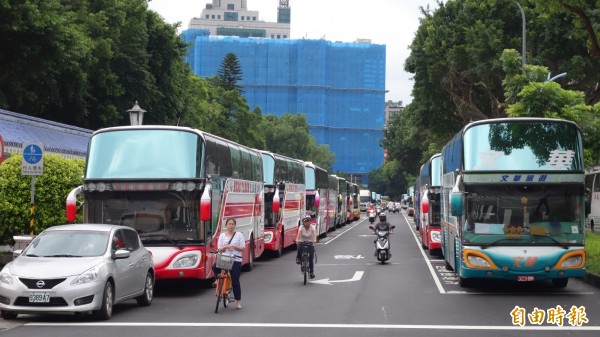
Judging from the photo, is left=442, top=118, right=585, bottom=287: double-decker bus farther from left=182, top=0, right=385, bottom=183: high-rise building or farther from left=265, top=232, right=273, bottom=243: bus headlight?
left=182, top=0, right=385, bottom=183: high-rise building

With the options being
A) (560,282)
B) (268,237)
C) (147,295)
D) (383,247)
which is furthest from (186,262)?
(268,237)

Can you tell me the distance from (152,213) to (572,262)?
8.54 m

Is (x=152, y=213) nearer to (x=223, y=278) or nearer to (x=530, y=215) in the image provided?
(x=223, y=278)

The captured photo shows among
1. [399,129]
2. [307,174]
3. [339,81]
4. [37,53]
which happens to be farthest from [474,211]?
[339,81]

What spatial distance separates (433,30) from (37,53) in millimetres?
20278

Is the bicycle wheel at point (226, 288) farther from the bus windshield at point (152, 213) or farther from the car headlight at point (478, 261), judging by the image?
the car headlight at point (478, 261)

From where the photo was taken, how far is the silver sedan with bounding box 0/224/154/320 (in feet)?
46.9

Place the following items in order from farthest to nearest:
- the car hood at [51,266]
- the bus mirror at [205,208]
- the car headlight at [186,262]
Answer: the car headlight at [186,262] → the bus mirror at [205,208] → the car hood at [51,266]

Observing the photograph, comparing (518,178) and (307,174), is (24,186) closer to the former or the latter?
(518,178)

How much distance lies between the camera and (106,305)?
1491 cm

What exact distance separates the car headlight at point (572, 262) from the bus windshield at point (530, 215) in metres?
0.32

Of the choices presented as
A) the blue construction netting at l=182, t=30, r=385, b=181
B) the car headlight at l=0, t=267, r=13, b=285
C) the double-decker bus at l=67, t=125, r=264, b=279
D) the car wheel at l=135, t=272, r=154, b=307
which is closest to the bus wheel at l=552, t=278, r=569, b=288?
the double-decker bus at l=67, t=125, r=264, b=279

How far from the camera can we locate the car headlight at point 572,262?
18719mm

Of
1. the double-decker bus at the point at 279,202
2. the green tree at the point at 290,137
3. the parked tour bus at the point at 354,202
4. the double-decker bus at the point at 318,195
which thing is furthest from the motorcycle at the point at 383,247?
the green tree at the point at 290,137
